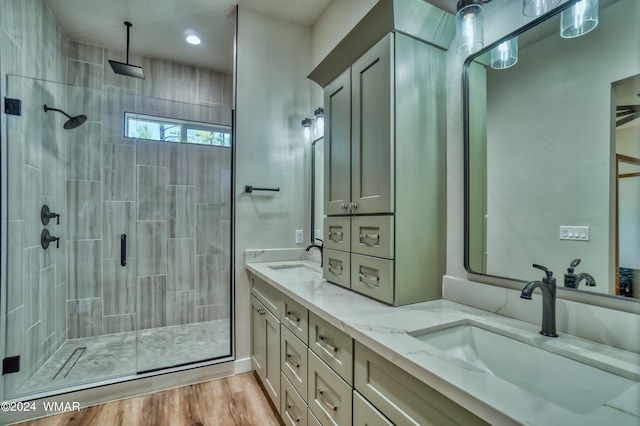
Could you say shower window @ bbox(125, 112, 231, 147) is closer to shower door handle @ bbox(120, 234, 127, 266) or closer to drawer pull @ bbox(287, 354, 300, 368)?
shower door handle @ bbox(120, 234, 127, 266)

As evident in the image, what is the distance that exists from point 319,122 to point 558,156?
5.61 ft

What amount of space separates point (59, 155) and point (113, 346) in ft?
5.87

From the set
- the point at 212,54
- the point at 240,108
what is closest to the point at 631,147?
the point at 240,108

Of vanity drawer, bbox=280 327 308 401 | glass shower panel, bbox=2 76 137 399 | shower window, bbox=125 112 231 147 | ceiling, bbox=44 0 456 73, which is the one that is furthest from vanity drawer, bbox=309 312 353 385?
ceiling, bbox=44 0 456 73

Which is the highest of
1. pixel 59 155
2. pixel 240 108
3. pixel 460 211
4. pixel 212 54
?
pixel 212 54

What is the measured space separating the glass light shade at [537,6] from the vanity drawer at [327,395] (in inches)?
57.4

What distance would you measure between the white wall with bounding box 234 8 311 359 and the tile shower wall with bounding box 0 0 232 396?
1.49 ft

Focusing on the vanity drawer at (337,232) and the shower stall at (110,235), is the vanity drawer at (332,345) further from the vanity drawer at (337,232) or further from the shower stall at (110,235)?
the shower stall at (110,235)

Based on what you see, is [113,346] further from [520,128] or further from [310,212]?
[520,128]

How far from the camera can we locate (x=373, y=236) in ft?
4.38

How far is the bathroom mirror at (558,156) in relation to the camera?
824 millimetres

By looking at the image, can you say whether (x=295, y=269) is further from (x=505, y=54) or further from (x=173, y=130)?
(x=173, y=130)

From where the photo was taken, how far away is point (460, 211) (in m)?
1.33

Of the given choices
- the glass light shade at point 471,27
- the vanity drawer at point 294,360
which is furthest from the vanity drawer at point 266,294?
the glass light shade at point 471,27
